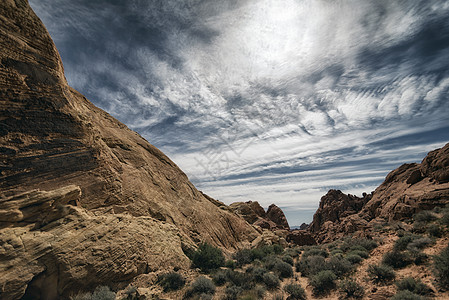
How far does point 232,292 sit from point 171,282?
3486 millimetres

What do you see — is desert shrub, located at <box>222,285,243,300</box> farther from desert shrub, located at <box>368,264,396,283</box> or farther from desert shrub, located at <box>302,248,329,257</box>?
desert shrub, located at <box>302,248,329,257</box>

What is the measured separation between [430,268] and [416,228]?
276 inches

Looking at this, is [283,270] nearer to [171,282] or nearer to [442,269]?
[171,282]

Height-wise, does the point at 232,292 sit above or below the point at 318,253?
above

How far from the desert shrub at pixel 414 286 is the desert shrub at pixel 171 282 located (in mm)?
10045

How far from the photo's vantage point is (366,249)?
529 inches

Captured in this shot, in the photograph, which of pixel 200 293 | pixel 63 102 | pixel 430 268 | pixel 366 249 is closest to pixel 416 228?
pixel 366 249

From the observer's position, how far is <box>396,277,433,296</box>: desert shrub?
7023mm

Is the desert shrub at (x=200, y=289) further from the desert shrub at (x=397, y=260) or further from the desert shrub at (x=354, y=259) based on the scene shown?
the desert shrub at (x=397, y=260)

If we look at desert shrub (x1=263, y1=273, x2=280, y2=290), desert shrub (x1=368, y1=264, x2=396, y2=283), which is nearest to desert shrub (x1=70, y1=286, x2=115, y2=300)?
desert shrub (x1=263, y1=273, x2=280, y2=290)

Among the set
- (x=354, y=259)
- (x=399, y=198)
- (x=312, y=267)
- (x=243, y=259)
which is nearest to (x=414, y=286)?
(x=354, y=259)

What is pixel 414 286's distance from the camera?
7367 mm

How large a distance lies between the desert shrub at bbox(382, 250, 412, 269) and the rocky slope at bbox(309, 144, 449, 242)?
9.51 m

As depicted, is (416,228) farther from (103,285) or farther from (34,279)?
(34,279)
